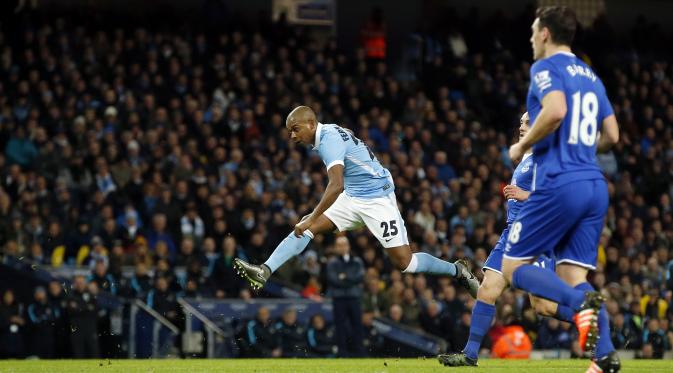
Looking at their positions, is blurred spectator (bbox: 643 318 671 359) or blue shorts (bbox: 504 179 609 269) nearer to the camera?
blue shorts (bbox: 504 179 609 269)

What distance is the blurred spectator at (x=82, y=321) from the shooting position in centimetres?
1648

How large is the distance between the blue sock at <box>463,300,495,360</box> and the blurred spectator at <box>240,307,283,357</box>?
7.03m

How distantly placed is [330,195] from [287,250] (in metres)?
1.12

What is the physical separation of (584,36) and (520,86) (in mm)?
3012

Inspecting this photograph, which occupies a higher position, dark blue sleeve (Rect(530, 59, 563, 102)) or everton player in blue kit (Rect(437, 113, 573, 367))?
dark blue sleeve (Rect(530, 59, 563, 102))

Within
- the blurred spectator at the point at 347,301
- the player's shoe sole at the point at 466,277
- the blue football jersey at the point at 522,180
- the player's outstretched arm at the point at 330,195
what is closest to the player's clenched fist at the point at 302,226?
the player's outstretched arm at the point at 330,195

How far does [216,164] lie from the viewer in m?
20.5

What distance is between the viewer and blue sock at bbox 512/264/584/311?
7.29 metres

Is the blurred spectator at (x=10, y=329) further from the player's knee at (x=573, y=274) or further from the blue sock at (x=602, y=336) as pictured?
the blue sock at (x=602, y=336)

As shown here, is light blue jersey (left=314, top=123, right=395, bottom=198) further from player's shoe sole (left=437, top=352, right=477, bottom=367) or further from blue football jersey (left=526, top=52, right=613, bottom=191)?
blue football jersey (left=526, top=52, right=613, bottom=191)

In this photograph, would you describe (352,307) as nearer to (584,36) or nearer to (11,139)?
(11,139)

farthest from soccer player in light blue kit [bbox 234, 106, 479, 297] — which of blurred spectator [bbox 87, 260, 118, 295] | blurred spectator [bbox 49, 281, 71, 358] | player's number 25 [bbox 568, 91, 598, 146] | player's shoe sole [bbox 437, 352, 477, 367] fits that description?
blurred spectator [bbox 49, 281, 71, 358]

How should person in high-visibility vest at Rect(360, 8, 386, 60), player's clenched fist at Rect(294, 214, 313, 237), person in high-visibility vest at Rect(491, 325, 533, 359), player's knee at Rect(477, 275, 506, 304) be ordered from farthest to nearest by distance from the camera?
person in high-visibility vest at Rect(360, 8, 386, 60)
person in high-visibility vest at Rect(491, 325, 533, 359)
player's clenched fist at Rect(294, 214, 313, 237)
player's knee at Rect(477, 275, 506, 304)

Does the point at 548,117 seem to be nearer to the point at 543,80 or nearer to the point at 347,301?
the point at 543,80
